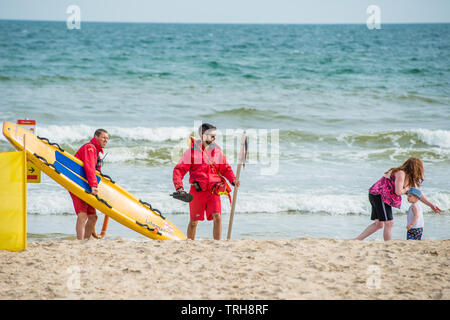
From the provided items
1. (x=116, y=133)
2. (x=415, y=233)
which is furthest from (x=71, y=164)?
(x=116, y=133)

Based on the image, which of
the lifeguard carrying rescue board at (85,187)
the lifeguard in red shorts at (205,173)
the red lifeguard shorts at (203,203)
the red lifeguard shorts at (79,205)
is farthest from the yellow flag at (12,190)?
the red lifeguard shorts at (203,203)

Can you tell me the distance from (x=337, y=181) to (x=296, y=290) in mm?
6576

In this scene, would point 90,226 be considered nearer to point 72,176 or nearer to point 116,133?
point 72,176

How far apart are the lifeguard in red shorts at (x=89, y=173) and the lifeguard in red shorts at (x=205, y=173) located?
977 millimetres

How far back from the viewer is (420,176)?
5.93 metres

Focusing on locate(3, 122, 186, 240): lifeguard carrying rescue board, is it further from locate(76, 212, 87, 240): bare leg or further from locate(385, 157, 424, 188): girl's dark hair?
locate(385, 157, 424, 188): girl's dark hair

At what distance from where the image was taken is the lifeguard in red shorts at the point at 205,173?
571cm

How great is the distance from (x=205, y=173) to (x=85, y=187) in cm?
146

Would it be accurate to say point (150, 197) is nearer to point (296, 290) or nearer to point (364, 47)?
point (296, 290)

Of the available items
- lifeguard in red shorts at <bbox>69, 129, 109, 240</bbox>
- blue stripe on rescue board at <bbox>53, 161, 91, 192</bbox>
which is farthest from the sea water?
blue stripe on rescue board at <bbox>53, 161, 91, 192</bbox>

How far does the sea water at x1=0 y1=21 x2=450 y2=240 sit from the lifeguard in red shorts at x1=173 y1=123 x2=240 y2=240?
1691 millimetres

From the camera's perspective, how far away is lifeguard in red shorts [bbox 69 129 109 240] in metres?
5.71

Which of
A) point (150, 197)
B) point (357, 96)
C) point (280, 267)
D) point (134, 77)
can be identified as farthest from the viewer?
point (134, 77)
